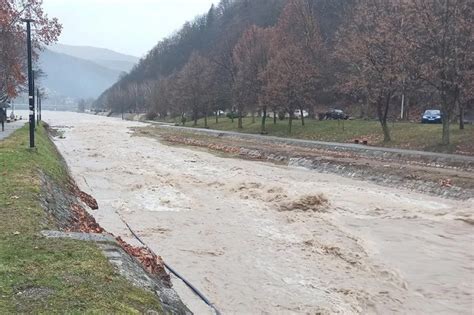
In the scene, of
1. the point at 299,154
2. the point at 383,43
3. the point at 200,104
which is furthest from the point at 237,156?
the point at 200,104

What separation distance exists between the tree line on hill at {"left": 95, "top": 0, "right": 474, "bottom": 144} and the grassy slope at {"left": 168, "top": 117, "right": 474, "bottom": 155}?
119 centimetres

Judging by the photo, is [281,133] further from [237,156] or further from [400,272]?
[400,272]

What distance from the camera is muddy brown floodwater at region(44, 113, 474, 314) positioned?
931 cm

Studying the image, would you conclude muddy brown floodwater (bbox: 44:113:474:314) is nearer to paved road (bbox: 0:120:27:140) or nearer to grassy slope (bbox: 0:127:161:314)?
grassy slope (bbox: 0:127:161:314)

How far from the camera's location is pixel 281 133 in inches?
2271

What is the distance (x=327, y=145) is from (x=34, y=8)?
23.6 m

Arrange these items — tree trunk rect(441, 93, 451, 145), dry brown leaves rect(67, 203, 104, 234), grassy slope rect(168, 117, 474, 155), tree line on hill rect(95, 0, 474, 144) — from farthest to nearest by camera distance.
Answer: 1. grassy slope rect(168, 117, 474, 155)
2. tree trunk rect(441, 93, 451, 145)
3. tree line on hill rect(95, 0, 474, 144)
4. dry brown leaves rect(67, 203, 104, 234)

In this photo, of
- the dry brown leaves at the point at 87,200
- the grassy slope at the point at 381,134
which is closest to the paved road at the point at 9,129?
the dry brown leaves at the point at 87,200

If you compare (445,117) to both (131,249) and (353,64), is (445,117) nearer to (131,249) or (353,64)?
(353,64)

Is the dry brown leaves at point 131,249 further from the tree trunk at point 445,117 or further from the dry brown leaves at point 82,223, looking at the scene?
the tree trunk at point 445,117

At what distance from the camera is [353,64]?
143ft

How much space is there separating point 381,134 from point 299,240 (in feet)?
108

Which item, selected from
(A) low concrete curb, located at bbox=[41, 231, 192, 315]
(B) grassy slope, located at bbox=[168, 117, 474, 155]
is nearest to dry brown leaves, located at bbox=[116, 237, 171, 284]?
(A) low concrete curb, located at bbox=[41, 231, 192, 315]

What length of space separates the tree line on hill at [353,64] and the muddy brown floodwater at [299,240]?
13.1m
